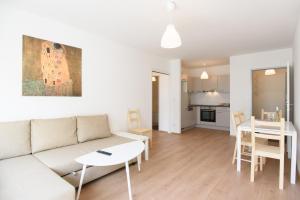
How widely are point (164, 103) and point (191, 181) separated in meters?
3.54

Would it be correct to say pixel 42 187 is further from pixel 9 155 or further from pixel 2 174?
pixel 9 155

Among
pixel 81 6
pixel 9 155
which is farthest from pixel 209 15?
pixel 9 155

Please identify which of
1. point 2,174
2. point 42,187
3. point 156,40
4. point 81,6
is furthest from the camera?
point 156,40

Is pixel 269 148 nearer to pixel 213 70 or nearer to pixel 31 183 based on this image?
pixel 31 183

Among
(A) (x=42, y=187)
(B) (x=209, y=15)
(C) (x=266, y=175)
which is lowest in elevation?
(C) (x=266, y=175)

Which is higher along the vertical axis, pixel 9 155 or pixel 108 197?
pixel 9 155

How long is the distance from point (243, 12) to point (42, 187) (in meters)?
3.27

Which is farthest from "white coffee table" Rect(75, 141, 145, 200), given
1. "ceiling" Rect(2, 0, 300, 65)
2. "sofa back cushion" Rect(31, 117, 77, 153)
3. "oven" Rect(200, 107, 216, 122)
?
"oven" Rect(200, 107, 216, 122)

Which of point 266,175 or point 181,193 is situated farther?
point 266,175

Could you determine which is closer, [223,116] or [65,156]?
[65,156]

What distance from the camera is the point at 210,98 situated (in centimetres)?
697

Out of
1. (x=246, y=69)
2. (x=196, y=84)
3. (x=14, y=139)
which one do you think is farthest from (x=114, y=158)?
(x=196, y=84)

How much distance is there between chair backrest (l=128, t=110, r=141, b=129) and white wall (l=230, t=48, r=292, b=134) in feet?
9.81

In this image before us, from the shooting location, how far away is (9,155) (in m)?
2.11
